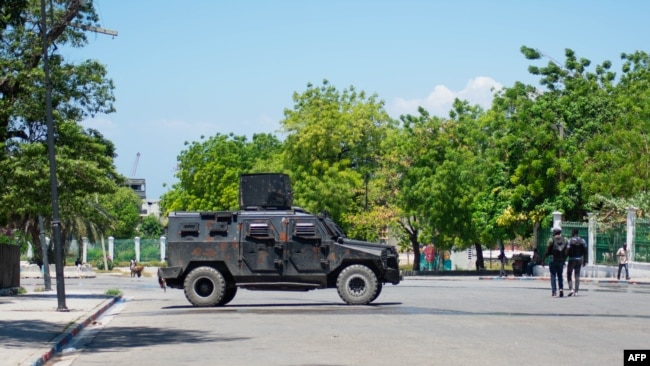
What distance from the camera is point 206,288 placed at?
26641 millimetres

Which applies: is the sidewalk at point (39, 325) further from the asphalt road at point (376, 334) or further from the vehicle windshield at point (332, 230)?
the vehicle windshield at point (332, 230)

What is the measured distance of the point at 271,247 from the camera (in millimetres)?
26656

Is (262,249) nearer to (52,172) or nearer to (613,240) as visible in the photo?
(52,172)

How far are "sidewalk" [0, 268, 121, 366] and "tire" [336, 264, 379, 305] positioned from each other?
554 centimetres

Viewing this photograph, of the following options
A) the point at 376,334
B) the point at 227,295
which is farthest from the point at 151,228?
the point at 376,334

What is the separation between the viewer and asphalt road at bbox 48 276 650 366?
14211 millimetres

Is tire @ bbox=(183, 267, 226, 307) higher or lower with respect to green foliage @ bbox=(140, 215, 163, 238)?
lower

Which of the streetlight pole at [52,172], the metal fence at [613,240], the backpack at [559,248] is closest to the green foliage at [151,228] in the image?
the metal fence at [613,240]

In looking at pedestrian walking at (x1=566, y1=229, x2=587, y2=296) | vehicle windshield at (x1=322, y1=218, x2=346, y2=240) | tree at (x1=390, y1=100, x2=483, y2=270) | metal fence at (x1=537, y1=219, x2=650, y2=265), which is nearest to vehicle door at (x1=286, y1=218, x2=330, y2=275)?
vehicle windshield at (x1=322, y1=218, x2=346, y2=240)

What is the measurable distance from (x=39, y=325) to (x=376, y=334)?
271 inches

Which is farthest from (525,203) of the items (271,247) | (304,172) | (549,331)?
(549,331)

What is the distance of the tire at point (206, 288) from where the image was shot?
26453 millimetres

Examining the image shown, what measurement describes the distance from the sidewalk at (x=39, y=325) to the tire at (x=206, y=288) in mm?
2151

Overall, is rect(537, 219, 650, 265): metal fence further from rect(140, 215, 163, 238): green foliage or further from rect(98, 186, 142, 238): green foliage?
rect(140, 215, 163, 238): green foliage
